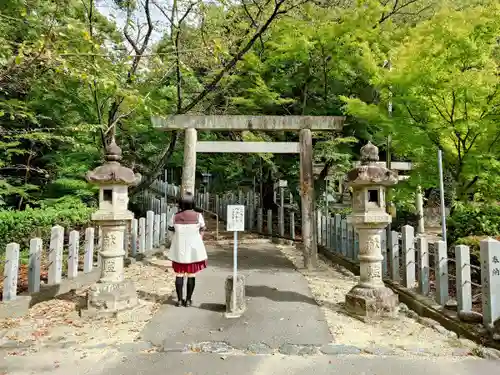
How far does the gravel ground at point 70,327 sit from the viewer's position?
13.6 ft

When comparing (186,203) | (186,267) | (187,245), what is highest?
(186,203)

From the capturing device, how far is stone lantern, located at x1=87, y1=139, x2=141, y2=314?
5.32m

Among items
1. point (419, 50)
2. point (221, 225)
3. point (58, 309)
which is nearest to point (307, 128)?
point (419, 50)

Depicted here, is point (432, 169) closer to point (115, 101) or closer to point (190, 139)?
point (190, 139)

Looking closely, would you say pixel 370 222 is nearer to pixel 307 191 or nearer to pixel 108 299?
pixel 307 191

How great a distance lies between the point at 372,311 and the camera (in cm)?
510

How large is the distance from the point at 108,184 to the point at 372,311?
4.51m

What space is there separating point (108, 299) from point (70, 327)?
607mm

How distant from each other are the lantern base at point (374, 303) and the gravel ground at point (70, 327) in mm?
3113

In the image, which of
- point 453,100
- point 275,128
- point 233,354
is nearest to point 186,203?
point 233,354

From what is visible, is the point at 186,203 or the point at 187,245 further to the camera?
the point at 186,203

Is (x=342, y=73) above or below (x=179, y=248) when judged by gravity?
above

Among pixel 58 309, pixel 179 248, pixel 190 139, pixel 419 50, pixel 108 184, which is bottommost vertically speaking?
pixel 58 309

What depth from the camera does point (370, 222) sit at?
5.33 meters
